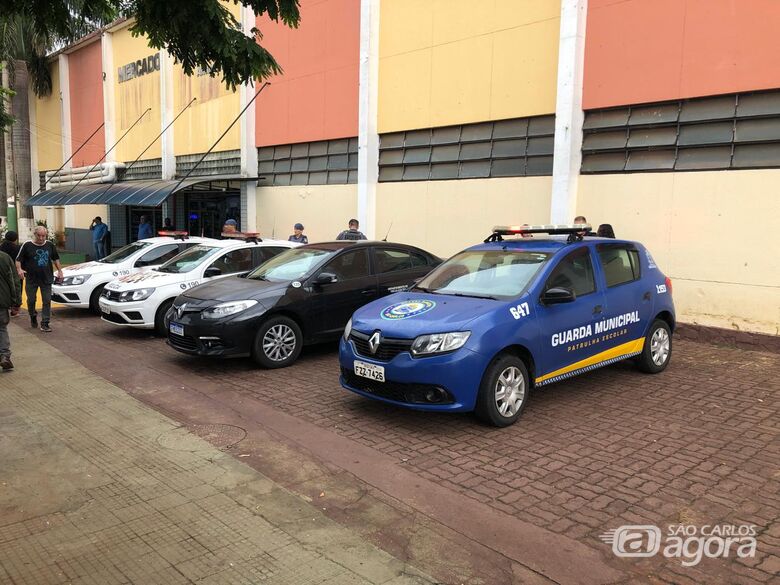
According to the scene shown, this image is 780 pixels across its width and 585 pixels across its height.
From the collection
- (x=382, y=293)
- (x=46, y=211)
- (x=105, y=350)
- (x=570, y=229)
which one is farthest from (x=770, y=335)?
(x=46, y=211)

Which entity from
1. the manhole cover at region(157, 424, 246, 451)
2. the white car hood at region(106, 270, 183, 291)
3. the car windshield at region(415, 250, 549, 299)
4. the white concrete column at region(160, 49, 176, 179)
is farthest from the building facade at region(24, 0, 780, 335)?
the manhole cover at region(157, 424, 246, 451)

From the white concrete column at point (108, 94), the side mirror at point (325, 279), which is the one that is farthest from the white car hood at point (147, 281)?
the white concrete column at point (108, 94)

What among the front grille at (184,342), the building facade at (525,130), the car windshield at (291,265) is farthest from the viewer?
the building facade at (525,130)

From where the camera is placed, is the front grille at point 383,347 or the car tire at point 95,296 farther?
the car tire at point 95,296

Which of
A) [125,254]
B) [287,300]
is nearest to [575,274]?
[287,300]

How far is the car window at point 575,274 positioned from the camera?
596cm

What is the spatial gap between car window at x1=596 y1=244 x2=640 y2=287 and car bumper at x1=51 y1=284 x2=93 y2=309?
9.03 metres

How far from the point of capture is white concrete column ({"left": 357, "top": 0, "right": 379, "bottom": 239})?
1389cm

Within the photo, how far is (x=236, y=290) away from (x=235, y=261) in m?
2.31

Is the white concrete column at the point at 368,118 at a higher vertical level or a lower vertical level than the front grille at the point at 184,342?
higher

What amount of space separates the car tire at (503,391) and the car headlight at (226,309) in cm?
330

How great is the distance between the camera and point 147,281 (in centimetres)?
946

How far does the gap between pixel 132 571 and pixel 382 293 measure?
18.4 ft

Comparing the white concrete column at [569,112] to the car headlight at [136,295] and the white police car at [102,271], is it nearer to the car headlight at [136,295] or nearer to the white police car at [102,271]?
the white police car at [102,271]
